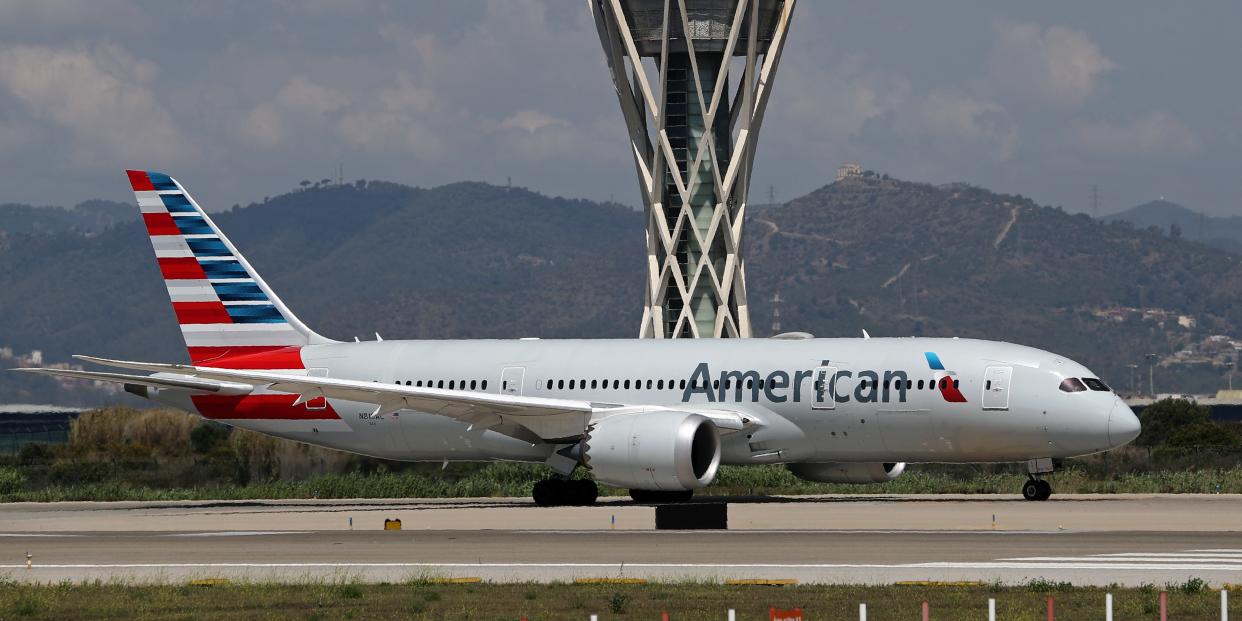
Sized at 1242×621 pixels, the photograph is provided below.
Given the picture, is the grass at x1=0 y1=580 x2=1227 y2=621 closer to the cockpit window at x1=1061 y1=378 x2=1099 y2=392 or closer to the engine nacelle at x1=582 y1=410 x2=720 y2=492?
the engine nacelle at x1=582 y1=410 x2=720 y2=492

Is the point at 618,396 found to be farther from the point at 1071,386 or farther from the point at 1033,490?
the point at 1071,386

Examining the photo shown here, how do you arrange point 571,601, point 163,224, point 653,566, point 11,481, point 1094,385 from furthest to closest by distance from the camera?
1. point 11,481
2. point 163,224
3. point 1094,385
4. point 653,566
5. point 571,601

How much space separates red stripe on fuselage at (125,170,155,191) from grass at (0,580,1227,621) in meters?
25.5

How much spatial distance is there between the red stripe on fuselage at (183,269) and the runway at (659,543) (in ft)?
23.9

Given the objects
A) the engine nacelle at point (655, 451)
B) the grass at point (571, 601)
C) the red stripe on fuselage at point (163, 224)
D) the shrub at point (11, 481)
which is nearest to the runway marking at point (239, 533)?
the engine nacelle at point (655, 451)

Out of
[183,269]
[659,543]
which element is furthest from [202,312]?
[659,543]

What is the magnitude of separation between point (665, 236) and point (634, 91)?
25.9 feet

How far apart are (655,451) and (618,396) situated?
16.6ft

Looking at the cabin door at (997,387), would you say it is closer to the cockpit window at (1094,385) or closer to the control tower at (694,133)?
the cockpit window at (1094,385)

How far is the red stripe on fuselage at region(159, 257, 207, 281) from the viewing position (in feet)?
158

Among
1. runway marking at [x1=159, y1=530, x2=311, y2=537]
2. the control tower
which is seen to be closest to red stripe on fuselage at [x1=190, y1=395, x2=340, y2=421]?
runway marking at [x1=159, y1=530, x2=311, y2=537]

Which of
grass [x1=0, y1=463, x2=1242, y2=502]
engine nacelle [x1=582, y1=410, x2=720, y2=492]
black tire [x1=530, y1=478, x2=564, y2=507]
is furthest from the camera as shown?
grass [x1=0, y1=463, x2=1242, y2=502]

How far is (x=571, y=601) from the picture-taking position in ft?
71.4

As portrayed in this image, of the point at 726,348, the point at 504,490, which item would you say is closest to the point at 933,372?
the point at 726,348
